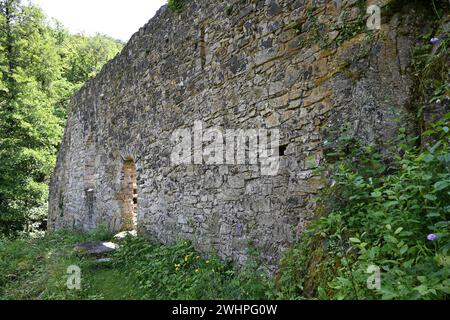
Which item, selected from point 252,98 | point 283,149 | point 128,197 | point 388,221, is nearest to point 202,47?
point 252,98

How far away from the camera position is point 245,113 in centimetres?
429

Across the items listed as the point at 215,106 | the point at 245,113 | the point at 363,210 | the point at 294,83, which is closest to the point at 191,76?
the point at 215,106

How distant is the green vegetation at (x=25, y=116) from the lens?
1334cm

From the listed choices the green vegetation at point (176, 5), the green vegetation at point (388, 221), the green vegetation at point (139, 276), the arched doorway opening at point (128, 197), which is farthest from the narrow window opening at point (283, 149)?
the arched doorway opening at point (128, 197)

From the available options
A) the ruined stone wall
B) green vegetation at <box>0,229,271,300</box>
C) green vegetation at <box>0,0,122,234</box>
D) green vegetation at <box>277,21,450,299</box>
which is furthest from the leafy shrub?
green vegetation at <box>0,0,122,234</box>

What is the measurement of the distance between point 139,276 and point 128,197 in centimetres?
331

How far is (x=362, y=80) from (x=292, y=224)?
159 centimetres

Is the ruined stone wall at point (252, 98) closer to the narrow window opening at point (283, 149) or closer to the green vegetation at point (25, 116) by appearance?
the narrow window opening at point (283, 149)

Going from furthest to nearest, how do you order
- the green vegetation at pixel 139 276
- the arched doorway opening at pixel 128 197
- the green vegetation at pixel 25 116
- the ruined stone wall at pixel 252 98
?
1. the green vegetation at pixel 25 116
2. the arched doorway opening at pixel 128 197
3. the green vegetation at pixel 139 276
4. the ruined stone wall at pixel 252 98

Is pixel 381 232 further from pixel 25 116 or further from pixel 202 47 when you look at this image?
pixel 25 116

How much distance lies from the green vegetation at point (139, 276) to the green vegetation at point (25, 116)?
8.05 m

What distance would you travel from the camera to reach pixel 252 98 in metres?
4.20
